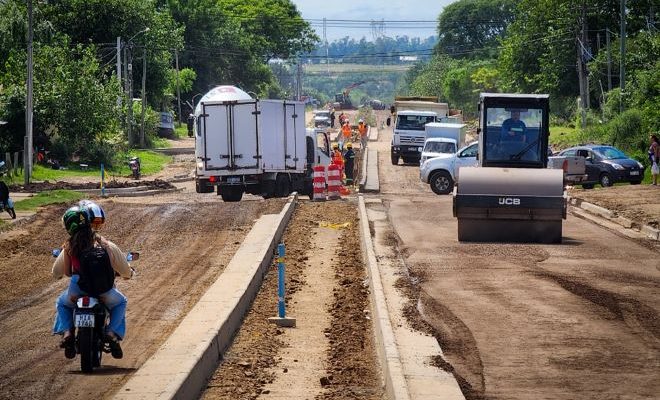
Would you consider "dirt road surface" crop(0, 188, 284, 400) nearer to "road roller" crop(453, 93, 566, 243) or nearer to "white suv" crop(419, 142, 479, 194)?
"road roller" crop(453, 93, 566, 243)

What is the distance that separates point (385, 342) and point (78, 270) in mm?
3211

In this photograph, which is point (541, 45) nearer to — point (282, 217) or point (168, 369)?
point (282, 217)

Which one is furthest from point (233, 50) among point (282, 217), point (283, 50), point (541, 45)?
point (282, 217)

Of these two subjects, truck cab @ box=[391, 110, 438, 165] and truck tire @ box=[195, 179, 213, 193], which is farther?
truck cab @ box=[391, 110, 438, 165]

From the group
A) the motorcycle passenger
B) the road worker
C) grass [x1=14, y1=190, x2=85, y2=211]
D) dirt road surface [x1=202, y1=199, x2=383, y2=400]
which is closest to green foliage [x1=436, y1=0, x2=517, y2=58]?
the road worker

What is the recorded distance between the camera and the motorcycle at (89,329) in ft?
38.4

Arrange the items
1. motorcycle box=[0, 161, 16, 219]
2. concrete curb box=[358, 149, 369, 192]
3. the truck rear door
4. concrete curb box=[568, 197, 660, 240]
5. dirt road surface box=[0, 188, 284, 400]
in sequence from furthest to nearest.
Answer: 1. concrete curb box=[358, 149, 369, 192]
2. the truck rear door
3. motorcycle box=[0, 161, 16, 219]
4. concrete curb box=[568, 197, 660, 240]
5. dirt road surface box=[0, 188, 284, 400]

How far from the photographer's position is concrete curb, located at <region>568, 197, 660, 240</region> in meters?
26.7

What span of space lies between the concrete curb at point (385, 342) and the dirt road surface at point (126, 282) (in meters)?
2.43

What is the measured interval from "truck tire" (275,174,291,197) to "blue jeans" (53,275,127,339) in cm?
2677

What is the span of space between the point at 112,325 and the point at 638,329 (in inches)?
236

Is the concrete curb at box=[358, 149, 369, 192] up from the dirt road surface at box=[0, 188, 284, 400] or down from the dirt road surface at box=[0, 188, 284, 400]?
down

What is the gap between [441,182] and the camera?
1641 inches

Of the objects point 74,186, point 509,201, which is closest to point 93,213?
point 509,201
